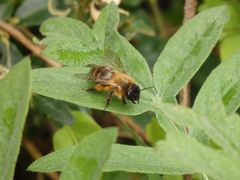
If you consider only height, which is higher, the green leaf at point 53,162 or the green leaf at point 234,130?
the green leaf at point 234,130

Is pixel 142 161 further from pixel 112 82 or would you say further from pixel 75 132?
pixel 75 132

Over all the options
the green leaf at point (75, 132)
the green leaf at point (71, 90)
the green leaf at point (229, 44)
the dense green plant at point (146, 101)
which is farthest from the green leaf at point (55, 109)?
the green leaf at point (229, 44)

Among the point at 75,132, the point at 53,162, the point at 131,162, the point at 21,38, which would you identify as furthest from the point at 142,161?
the point at 21,38

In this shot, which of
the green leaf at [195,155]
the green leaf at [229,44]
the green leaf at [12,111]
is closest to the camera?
the green leaf at [195,155]

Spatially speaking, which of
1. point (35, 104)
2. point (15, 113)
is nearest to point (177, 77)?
point (15, 113)

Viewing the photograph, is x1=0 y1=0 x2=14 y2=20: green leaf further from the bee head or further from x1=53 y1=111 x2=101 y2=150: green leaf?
the bee head

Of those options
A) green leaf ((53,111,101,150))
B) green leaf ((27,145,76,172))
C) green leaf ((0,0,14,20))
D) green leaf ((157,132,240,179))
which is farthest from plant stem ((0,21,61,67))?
green leaf ((157,132,240,179))

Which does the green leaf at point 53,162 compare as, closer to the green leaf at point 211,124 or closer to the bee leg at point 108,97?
the bee leg at point 108,97

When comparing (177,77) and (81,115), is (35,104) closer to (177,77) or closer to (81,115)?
(81,115)
